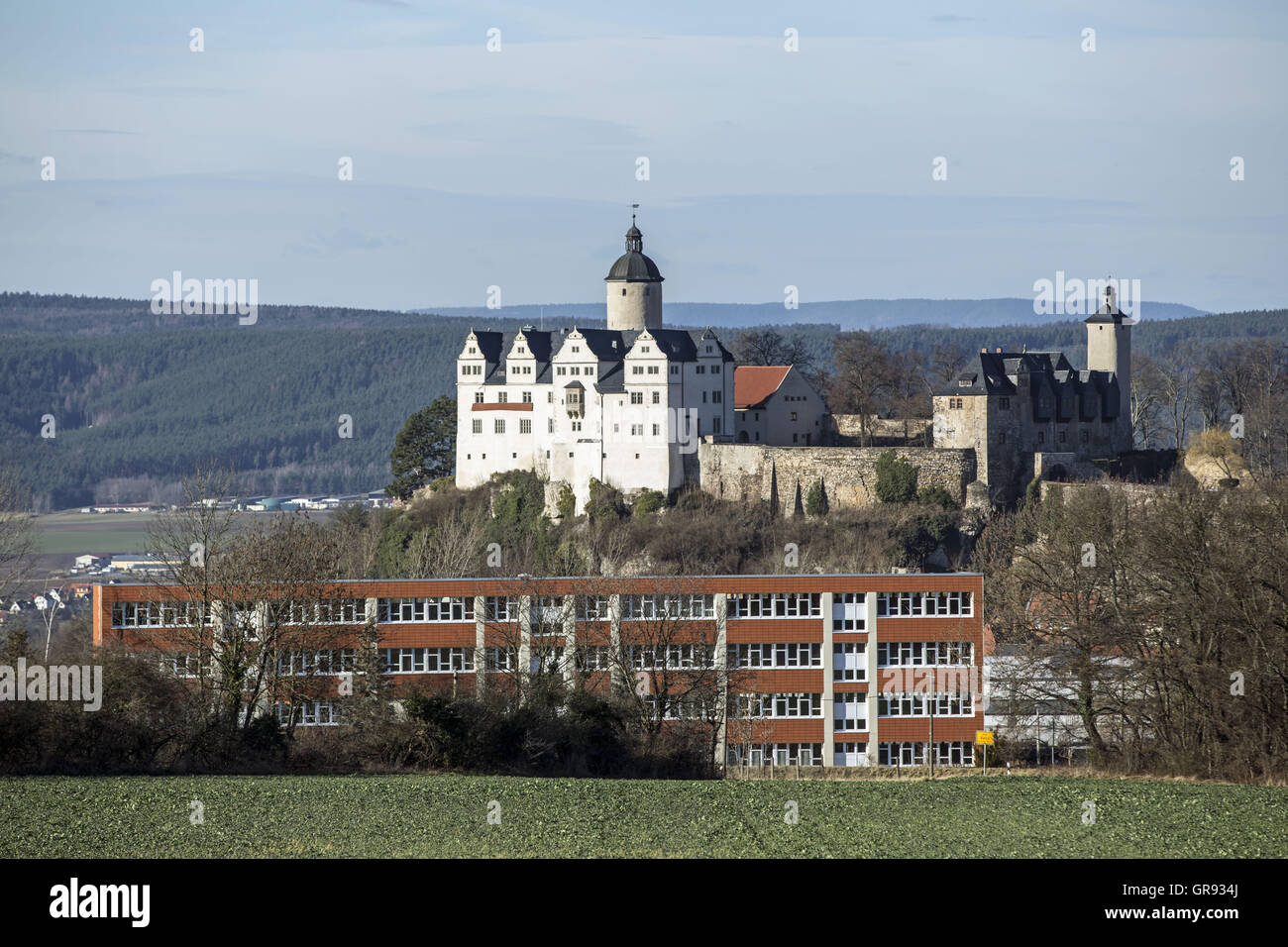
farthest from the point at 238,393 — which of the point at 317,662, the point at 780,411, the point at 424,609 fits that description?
the point at 317,662

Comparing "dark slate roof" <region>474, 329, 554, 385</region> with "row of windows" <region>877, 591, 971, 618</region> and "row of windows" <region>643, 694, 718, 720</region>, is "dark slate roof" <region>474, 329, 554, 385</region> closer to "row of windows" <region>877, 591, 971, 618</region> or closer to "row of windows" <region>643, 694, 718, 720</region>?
"row of windows" <region>877, 591, 971, 618</region>

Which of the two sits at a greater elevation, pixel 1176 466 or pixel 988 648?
pixel 1176 466

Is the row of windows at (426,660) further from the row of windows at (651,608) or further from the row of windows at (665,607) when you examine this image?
the row of windows at (665,607)

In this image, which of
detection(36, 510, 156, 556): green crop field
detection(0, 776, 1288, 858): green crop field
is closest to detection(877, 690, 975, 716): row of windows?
detection(0, 776, 1288, 858): green crop field

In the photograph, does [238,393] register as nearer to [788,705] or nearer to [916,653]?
[788,705]
